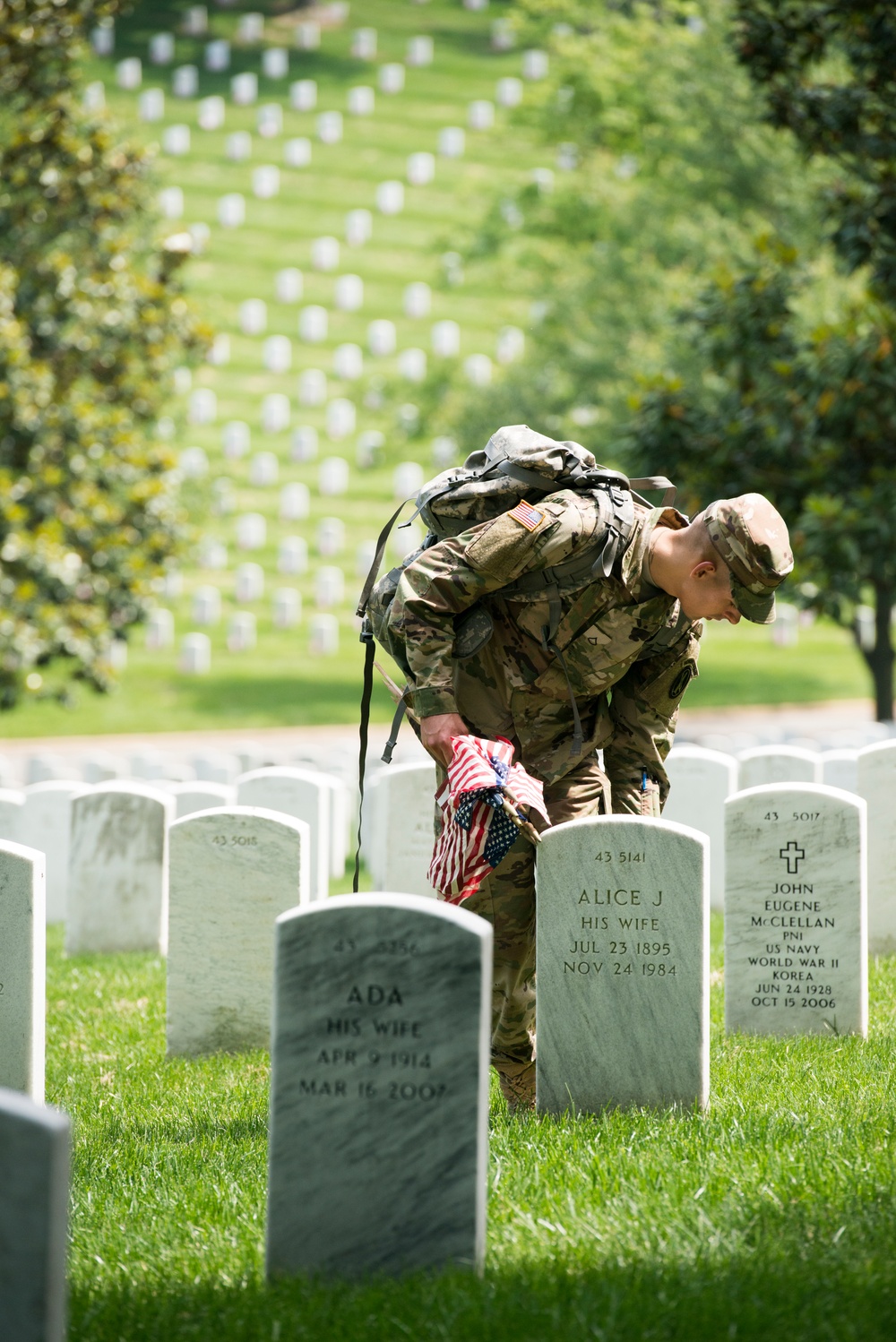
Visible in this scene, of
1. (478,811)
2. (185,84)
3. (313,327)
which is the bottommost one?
(478,811)

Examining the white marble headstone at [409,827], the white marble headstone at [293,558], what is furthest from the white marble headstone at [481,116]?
the white marble headstone at [409,827]

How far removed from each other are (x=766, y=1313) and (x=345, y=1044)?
108 centimetres

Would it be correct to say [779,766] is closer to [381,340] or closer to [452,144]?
[381,340]

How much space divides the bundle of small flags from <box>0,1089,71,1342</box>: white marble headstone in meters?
1.79

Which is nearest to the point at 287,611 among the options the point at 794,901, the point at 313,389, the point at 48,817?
the point at 313,389

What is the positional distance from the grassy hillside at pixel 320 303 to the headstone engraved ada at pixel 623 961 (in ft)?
46.0

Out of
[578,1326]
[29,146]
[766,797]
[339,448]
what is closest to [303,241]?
[339,448]

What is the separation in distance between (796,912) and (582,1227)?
260 centimetres

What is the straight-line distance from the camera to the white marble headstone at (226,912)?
6.13 meters

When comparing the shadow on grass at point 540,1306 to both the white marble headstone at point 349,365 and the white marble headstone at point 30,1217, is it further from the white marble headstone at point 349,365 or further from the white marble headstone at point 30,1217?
the white marble headstone at point 349,365

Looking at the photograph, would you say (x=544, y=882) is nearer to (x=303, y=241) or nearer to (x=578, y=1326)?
(x=578, y=1326)

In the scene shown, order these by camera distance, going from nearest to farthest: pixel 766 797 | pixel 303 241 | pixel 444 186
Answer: pixel 766 797, pixel 303 241, pixel 444 186

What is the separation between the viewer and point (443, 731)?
14.5ft

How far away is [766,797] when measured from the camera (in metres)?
5.86
